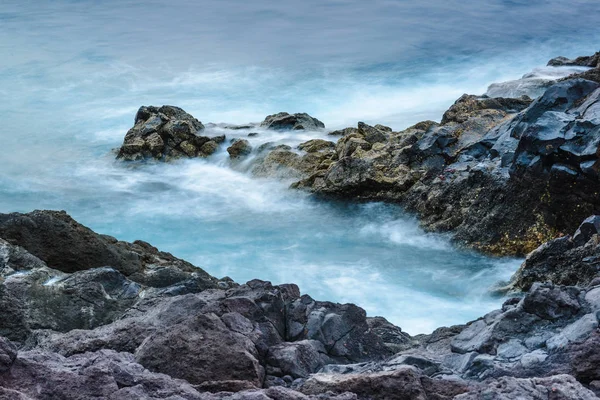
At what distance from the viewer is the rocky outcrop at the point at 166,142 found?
59.1ft

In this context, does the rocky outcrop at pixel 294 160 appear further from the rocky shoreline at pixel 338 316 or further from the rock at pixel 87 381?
the rock at pixel 87 381

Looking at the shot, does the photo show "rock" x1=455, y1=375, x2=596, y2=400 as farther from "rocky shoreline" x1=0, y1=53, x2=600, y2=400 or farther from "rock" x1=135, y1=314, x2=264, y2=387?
"rock" x1=135, y1=314, x2=264, y2=387

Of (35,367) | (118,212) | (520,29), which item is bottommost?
(118,212)

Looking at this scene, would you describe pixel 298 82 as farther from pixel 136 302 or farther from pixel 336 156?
pixel 136 302

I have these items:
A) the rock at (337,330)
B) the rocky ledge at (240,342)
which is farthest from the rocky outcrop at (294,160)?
the rock at (337,330)

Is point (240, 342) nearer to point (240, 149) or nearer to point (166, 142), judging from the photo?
point (240, 149)

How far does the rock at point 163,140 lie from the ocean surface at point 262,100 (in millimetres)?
413

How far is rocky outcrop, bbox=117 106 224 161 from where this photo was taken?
18.0 m

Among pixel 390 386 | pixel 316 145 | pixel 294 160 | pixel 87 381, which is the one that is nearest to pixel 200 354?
pixel 87 381

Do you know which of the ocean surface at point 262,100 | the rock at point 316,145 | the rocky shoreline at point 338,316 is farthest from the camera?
the rock at point 316,145

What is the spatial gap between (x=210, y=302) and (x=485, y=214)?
23.3ft

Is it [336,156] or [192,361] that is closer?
[192,361]

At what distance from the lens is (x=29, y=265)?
23.3ft

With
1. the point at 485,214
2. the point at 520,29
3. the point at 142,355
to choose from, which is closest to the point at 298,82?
the point at 520,29
